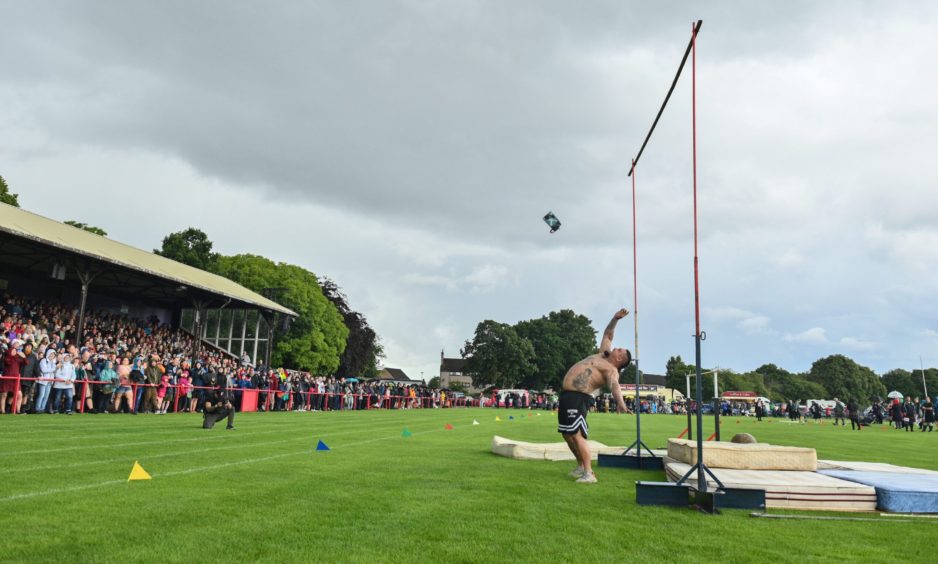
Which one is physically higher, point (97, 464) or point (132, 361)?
point (132, 361)

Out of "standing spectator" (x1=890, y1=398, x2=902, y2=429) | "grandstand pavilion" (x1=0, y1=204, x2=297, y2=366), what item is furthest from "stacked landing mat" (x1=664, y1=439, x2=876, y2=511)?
"standing spectator" (x1=890, y1=398, x2=902, y2=429)

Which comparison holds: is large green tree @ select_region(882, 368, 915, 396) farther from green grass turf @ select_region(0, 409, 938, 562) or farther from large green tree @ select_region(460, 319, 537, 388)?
green grass turf @ select_region(0, 409, 938, 562)

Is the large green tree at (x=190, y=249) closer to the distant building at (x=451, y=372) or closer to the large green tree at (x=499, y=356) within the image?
the large green tree at (x=499, y=356)

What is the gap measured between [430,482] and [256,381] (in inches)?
998

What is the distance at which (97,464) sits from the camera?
8.23m

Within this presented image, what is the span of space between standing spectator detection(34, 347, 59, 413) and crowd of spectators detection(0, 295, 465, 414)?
0.09 ft

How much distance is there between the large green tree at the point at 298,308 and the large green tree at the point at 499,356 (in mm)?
39854

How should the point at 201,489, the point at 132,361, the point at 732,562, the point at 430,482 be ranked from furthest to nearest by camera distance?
the point at 132,361, the point at 430,482, the point at 201,489, the point at 732,562

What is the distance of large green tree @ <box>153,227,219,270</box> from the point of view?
66.3 meters

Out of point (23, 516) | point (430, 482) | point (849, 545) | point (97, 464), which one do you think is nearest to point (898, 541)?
point (849, 545)

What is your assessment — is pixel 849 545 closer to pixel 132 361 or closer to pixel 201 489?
pixel 201 489

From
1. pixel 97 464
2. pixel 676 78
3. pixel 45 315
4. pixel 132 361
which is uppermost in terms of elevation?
pixel 676 78

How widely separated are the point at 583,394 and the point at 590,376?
250mm

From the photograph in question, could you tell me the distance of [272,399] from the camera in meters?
32.2
